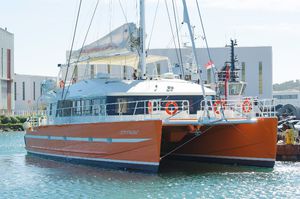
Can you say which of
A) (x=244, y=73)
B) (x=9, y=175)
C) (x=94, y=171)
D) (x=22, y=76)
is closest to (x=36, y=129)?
(x=9, y=175)

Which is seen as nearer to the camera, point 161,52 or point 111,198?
point 111,198

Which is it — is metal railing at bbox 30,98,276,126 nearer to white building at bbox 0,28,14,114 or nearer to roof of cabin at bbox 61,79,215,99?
roof of cabin at bbox 61,79,215,99

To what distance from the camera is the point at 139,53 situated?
2453 centimetres

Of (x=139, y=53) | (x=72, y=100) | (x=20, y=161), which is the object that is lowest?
(x=20, y=161)

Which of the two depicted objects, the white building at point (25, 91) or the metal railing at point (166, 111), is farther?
the white building at point (25, 91)

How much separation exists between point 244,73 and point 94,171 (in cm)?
4844

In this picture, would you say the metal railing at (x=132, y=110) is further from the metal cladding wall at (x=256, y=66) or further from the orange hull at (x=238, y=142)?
the metal cladding wall at (x=256, y=66)

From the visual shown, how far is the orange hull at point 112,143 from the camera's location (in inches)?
782

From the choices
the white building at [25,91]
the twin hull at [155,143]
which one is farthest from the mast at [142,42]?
the white building at [25,91]

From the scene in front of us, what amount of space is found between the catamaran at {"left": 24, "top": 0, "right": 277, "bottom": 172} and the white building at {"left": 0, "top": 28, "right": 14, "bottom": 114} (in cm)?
5079

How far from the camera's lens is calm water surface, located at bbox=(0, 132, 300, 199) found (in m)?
17.6

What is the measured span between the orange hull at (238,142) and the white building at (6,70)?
54897 mm

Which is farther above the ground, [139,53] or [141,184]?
[139,53]

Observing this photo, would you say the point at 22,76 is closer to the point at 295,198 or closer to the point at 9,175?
the point at 9,175
